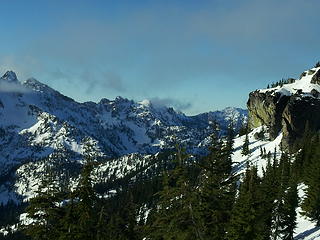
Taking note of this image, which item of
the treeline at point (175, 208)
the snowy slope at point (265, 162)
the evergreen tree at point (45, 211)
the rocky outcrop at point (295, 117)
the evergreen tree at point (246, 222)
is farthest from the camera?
the rocky outcrop at point (295, 117)

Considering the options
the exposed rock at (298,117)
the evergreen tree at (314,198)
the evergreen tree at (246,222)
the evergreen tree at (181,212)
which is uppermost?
A: the exposed rock at (298,117)

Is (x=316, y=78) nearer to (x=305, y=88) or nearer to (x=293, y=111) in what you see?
(x=305, y=88)

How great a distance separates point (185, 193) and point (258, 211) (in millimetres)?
27082

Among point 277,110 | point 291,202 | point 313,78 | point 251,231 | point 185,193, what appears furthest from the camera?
point 313,78

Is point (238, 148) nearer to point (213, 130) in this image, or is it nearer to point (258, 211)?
point (258, 211)

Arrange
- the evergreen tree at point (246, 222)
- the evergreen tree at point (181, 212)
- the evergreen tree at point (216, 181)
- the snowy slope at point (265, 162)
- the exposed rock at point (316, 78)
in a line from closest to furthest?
the evergreen tree at point (181, 212)
the evergreen tree at point (216, 181)
the evergreen tree at point (246, 222)
the snowy slope at point (265, 162)
the exposed rock at point (316, 78)

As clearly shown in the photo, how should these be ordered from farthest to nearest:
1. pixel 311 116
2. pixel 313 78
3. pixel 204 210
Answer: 1. pixel 313 78
2. pixel 311 116
3. pixel 204 210

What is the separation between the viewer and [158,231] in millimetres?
22156

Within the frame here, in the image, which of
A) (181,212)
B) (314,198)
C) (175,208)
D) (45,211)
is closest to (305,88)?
(314,198)

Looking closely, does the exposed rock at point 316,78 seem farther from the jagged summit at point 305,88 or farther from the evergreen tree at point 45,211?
the evergreen tree at point 45,211

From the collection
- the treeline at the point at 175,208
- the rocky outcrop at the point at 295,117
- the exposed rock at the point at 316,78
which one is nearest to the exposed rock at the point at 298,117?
the rocky outcrop at the point at 295,117

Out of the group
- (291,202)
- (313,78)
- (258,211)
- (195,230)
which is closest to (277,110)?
(313,78)

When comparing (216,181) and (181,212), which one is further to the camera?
(216,181)

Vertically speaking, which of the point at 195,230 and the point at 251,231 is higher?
the point at 251,231
